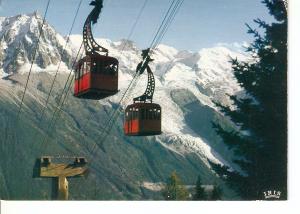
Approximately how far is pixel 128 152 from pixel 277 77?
266 feet

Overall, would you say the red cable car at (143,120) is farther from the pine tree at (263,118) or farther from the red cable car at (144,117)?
the pine tree at (263,118)

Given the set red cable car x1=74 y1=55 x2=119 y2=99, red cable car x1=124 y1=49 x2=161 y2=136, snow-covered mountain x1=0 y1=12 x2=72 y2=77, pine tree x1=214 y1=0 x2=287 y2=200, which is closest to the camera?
pine tree x1=214 y1=0 x2=287 y2=200

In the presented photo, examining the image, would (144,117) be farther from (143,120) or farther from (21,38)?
(21,38)

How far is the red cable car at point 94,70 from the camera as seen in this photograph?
6812mm

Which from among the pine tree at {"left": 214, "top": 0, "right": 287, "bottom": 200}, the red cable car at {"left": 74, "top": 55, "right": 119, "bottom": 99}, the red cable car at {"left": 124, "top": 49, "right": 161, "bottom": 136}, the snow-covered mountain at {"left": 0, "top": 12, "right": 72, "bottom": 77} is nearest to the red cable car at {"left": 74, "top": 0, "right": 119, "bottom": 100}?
the red cable car at {"left": 74, "top": 55, "right": 119, "bottom": 99}

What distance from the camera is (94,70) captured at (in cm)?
693

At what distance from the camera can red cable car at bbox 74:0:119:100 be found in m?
6.81

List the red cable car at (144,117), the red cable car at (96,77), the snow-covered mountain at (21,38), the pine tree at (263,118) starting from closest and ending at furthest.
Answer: the pine tree at (263,118)
the red cable car at (96,77)
the red cable car at (144,117)
the snow-covered mountain at (21,38)

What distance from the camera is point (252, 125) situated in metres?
7.38

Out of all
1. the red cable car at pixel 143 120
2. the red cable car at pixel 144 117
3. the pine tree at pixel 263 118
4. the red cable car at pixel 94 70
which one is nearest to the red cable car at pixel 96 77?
the red cable car at pixel 94 70

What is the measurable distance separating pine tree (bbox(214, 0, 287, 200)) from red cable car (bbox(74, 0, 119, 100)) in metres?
2.35

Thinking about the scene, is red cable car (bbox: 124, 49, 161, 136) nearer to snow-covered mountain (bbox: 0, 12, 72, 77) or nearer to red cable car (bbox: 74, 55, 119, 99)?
red cable car (bbox: 74, 55, 119, 99)

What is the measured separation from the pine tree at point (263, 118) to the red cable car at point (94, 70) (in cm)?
235
